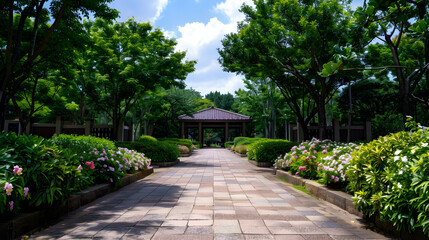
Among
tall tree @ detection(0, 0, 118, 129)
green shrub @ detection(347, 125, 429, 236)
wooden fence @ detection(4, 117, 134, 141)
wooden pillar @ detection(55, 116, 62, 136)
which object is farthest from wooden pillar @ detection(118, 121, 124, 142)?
green shrub @ detection(347, 125, 429, 236)

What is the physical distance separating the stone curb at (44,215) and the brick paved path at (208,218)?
0.13 meters

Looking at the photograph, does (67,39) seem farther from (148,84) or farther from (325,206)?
(325,206)

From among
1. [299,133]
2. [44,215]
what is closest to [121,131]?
[299,133]

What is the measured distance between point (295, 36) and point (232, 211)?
8.29 m

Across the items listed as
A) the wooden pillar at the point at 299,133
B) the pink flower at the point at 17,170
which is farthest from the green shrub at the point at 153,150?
the pink flower at the point at 17,170

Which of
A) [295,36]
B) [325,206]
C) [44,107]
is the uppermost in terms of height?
[295,36]

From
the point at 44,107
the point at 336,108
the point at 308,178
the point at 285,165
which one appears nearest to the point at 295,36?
the point at 285,165

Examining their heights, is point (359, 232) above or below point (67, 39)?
below

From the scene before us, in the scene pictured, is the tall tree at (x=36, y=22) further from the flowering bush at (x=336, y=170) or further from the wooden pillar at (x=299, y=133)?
the wooden pillar at (x=299, y=133)

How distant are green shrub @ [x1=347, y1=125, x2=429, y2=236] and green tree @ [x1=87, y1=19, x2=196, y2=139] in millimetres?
12060

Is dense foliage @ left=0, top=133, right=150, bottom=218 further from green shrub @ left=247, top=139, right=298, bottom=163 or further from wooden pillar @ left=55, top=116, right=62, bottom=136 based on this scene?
wooden pillar @ left=55, top=116, right=62, bottom=136

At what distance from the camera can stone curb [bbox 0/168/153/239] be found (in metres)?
3.19

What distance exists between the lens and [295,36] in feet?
35.6

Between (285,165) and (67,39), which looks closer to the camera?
(67,39)
